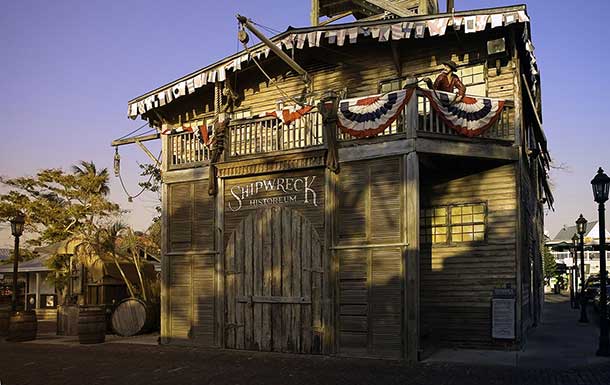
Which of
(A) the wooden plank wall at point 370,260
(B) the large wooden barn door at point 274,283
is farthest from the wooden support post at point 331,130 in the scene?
(B) the large wooden barn door at point 274,283

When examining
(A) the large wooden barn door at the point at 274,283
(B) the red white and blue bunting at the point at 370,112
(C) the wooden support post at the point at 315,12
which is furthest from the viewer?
(C) the wooden support post at the point at 315,12

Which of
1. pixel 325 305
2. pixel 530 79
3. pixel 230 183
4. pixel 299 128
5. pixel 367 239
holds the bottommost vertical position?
pixel 325 305

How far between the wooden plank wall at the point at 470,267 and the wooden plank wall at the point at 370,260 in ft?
7.33

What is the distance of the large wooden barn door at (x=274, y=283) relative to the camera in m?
Result: 14.7

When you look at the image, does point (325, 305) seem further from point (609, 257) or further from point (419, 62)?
point (609, 257)

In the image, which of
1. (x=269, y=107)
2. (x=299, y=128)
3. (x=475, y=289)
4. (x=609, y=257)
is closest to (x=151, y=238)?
(x=269, y=107)

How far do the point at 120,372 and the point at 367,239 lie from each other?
563 centimetres

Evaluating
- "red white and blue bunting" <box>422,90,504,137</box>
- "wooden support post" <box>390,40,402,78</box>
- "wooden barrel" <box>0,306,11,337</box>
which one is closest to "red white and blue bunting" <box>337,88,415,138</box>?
"red white and blue bunting" <box>422,90,504,137</box>

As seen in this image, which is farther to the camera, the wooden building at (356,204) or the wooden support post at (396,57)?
the wooden support post at (396,57)

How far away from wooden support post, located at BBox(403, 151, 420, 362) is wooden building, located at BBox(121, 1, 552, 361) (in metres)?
0.02

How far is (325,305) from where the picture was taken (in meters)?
14.3

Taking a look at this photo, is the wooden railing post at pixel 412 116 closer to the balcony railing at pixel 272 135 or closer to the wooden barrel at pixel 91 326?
the balcony railing at pixel 272 135

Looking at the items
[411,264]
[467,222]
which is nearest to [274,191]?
[411,264]

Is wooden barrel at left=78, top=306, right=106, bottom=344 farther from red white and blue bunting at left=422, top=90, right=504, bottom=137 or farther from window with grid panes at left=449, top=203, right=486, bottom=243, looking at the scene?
red white and blue bunting at left=422, top=90, right=504, bottom=137
